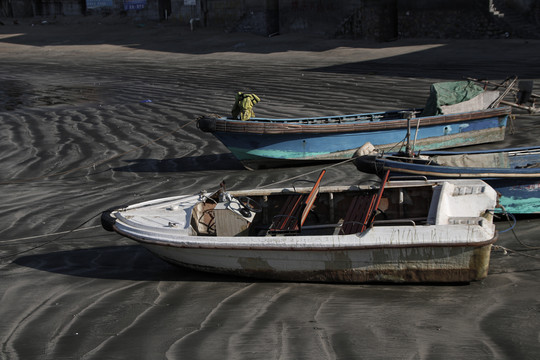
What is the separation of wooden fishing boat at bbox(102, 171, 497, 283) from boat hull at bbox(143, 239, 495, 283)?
10 mm

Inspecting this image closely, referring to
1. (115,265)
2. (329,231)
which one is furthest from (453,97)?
(115,265)

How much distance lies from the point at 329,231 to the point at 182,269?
182 cm

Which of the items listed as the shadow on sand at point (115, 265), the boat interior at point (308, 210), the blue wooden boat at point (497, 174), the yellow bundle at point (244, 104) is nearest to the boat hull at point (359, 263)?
the shadow on sand at point (115, 265)

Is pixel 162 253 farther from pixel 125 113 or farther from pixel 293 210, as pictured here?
pixel 125 113

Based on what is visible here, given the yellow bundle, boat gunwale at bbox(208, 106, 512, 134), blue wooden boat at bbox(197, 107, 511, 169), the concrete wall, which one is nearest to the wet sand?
blue wooden boat at bbox(197, 107, 511, 169)

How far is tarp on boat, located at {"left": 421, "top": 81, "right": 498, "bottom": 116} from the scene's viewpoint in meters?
13.4

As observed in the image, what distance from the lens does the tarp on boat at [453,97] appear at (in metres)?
13.4

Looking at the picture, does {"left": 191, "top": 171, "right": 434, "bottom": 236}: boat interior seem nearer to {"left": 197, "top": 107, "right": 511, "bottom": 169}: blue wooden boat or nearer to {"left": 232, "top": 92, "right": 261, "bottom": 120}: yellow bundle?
{"left": 197, "top": 107, "right": 511, "bottom": 169}: blue wooden boat

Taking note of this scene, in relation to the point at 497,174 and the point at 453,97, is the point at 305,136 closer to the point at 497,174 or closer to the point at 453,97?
the point at 453,97

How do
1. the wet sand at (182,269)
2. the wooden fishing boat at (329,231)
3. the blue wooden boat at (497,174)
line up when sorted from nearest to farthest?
1. the wet sand at (182,269)
2. the wooden fishing boat at (329,231)
3. the blue wooden boat at (497,174)

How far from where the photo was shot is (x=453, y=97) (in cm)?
1351

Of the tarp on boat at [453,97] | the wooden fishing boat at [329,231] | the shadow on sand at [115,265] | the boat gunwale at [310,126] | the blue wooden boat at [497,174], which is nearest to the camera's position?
the wooden fishing boat at [329,231]

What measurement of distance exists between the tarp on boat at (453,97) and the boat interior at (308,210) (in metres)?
5.99

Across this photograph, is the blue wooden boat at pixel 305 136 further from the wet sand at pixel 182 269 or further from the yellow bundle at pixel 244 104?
the wet sand at pixel 182 269
